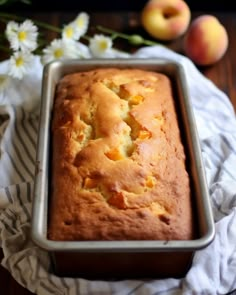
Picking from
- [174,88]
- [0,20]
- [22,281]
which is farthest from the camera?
[0,20]

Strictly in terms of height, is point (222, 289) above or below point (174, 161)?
below

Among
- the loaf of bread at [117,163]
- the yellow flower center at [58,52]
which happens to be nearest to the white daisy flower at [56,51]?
the yellow flower center at [58,52]

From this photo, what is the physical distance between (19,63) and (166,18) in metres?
0.45

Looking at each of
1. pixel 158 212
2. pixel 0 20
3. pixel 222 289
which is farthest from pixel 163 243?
pixel 0 20

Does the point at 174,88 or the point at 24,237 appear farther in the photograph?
the point at 174,88

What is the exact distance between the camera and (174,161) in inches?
42.6

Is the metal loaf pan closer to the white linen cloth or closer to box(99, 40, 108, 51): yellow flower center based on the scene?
the white linen cloth

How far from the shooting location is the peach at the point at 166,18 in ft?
5.06

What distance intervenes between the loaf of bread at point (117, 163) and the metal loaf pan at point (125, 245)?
20 mm

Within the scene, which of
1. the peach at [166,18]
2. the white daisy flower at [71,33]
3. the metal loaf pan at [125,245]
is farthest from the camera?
the peach at [166,18]

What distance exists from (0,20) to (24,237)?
69 cm

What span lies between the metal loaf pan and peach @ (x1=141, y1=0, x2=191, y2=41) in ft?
1.37

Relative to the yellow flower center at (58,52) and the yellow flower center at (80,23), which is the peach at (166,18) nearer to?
the yellow flower center at (80,23)

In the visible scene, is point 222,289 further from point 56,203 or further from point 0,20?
point 0,20
